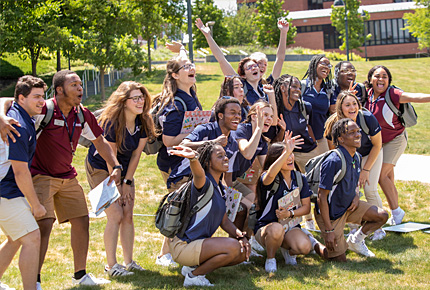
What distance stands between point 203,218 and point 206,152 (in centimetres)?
69

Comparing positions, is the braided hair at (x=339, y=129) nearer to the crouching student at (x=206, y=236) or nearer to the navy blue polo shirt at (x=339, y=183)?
the navy blue polo shirt at (x=339, y=183)

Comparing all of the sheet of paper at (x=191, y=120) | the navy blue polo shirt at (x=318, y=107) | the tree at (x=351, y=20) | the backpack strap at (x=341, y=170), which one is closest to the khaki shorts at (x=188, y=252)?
the sheet of paper at (x=191, y=120)

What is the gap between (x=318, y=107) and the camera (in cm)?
769

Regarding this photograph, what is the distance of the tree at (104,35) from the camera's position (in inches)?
818

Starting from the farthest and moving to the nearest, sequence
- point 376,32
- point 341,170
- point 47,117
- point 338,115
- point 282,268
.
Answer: point 376,32 < point 338,115 < point 341,170 < point 282,268 < point 47,117

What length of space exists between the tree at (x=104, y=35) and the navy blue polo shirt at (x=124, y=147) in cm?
1498

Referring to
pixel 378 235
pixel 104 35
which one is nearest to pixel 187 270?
pixel 378 235

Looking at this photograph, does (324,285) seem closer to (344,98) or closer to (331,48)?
(344,98)

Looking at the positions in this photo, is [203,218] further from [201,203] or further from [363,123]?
[363,123]

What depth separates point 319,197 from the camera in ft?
20.9

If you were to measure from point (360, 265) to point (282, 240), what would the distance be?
95 centimetres

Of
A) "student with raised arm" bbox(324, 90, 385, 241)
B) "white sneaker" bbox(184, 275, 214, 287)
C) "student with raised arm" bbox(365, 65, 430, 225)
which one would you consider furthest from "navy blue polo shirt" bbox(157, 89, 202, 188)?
"student with raised arm" bbox(365, 65, 430, 225)

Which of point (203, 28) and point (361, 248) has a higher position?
point (203, 28)

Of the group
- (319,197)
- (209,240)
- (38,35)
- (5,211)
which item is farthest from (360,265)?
(38,35)
